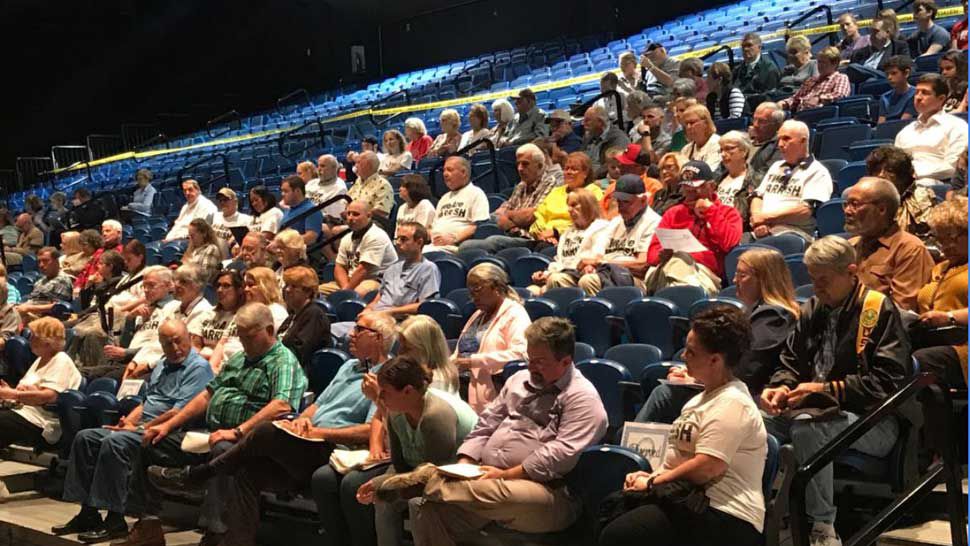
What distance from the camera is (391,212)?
28.7ft

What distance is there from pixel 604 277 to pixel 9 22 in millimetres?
17609

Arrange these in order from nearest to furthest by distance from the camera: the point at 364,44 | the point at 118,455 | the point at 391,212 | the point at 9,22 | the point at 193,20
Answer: the point at 118,455
the point at 391,212
the point at 9,22
the point at 193,20
the point at 364,44

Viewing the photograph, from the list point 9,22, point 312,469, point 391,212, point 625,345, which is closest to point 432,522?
point 312,469

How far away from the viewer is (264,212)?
8758 mm

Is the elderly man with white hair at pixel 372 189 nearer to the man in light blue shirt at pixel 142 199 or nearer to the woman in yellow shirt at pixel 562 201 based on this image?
the woman in yellow shirt at pixel 562 201

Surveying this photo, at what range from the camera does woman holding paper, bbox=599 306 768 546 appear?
3305mm

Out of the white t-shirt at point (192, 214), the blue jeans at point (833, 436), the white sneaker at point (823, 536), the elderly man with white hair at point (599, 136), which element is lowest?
the white t-shirt at point (192, 214)

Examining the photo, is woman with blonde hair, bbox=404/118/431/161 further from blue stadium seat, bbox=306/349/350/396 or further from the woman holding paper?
the woman holding paper

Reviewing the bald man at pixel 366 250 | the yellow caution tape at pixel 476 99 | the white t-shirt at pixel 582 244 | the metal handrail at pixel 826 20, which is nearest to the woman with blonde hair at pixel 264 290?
the bald man at pixel 366 250

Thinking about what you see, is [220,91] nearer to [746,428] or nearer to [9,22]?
[9,22]

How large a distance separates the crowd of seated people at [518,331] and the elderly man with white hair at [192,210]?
642 millimetres

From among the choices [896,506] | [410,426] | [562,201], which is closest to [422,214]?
[562,201]

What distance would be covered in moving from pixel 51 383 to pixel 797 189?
4.22 m

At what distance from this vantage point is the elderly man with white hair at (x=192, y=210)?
969 centimetres
